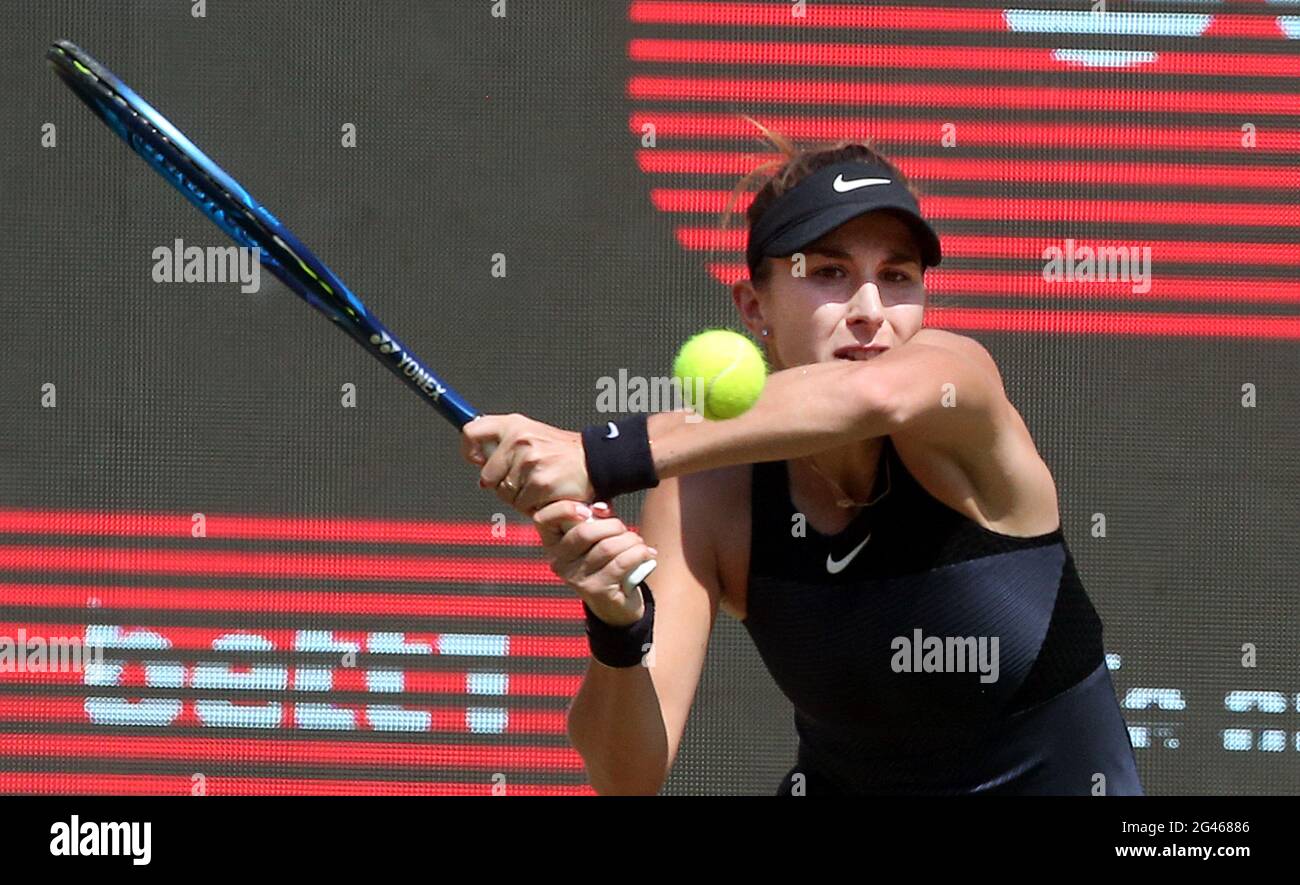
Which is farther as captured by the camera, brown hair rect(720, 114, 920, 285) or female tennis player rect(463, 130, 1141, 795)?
brown hair rect(720, 114, 920, 285)

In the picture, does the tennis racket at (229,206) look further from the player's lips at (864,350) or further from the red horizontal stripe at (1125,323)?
the red horizontal stripe at (1125,323)

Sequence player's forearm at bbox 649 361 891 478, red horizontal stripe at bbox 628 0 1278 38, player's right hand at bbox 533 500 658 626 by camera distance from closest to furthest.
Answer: player's forearm at bbox 649 361 891 478
player's right hand at bbox 533 500 658 626
red horizontal stripe at bbox 628 0 1278 38

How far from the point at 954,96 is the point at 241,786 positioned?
2.02 m

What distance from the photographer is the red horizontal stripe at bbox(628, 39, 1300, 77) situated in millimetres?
3549

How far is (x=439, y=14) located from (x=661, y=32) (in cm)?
45

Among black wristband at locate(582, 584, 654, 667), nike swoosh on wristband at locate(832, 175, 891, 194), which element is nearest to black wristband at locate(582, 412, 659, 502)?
black wristband at locate(582, 584, 654, 667)

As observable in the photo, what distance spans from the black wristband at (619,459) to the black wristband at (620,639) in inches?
7.5

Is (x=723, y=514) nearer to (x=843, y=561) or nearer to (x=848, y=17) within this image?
(x=843, y=561)

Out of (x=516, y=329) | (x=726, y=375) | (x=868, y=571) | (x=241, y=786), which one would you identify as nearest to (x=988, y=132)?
(x=516, y=329)

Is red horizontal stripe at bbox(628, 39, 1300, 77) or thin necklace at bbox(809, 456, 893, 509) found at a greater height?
red horizontal stripe at bbox(628, 39, 1300, 77)

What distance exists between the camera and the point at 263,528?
3584 mm

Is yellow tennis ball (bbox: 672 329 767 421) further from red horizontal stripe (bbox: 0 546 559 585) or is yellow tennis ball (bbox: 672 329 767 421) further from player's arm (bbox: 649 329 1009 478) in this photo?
red horizontal stripe (bbox: 0 546 559 585)
